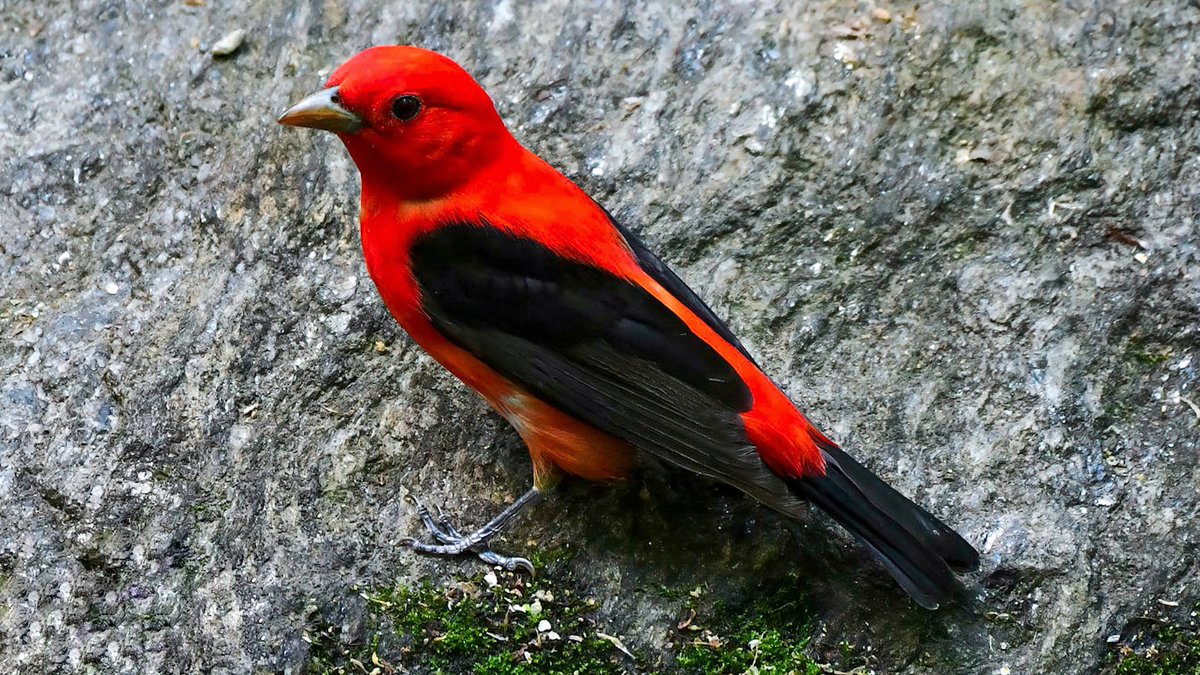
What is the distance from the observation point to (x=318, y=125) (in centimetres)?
332

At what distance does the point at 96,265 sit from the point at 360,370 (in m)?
1.14

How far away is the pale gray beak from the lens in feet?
10.7

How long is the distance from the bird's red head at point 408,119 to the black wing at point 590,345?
7.8 inches

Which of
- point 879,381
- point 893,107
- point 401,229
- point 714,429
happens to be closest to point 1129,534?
point 879,381

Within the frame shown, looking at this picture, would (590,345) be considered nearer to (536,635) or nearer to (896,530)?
(536,635)

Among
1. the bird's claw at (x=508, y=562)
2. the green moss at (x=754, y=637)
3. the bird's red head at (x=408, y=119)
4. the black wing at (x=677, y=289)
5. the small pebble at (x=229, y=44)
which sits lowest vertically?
the green moss at (x=754, y=637)

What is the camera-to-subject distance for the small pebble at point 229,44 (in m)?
4.93

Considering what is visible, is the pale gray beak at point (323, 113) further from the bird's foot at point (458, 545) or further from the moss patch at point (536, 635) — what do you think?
the moss patch at point (536, 635)

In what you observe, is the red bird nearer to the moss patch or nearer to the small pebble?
the moss patch

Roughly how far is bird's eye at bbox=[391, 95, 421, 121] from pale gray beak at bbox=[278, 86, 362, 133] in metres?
0.11

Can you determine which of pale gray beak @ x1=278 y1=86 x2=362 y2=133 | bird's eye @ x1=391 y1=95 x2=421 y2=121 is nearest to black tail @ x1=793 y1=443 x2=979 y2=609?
bird's eye @ x1=391 y1=95 x2=421 y2=121

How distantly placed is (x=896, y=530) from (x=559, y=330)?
1.15m

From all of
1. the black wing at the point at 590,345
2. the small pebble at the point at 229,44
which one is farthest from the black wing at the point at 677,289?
the small pebble at the point at 229,44

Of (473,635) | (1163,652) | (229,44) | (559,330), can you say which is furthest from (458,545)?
(229,44)
